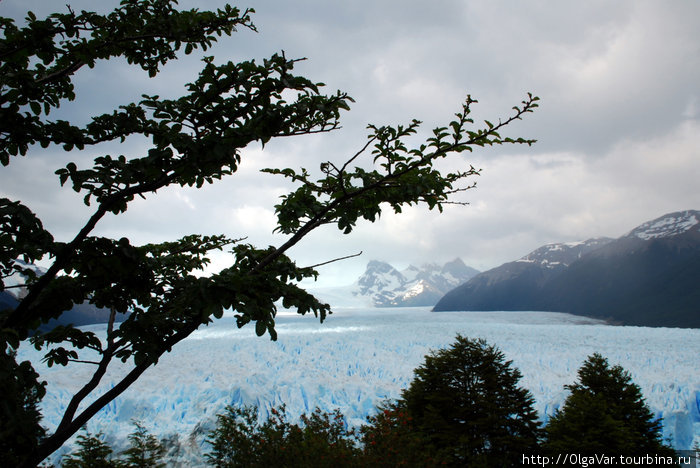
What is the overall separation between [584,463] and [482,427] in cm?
269

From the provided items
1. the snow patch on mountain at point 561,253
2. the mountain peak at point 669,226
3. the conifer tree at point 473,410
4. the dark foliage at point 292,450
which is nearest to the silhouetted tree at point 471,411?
the conifer tree at point 473,410

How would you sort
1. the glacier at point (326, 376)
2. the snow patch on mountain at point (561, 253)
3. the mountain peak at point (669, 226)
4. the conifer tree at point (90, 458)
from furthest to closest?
the snow patch on mountain at point (561, 253) → the mountain peak at point (669, 226) → the glacier at point (326, 376) → the conifer tree at point (90, 458)

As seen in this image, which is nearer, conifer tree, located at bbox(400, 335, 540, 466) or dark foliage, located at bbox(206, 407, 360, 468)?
dark foliage, located at bbox(206, 407, 360, 468)

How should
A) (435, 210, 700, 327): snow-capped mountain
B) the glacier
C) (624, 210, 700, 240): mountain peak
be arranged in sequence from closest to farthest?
the glacier, (435, 210, 700, 327): snow-capped mountain, (624, 210, 700, 240): mountain peak

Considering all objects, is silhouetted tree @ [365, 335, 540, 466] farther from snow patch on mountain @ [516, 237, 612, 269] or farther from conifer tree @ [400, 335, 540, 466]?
snow patch on mountain @ [516, 237, 612, 269]

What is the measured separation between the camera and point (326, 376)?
61.5 ft

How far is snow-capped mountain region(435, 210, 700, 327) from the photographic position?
83.8 meters

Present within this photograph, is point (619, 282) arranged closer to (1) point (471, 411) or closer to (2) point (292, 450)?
(1) point (471, 411)

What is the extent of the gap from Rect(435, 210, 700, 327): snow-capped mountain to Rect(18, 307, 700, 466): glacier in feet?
224

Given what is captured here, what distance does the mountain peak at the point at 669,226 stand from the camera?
110750mm

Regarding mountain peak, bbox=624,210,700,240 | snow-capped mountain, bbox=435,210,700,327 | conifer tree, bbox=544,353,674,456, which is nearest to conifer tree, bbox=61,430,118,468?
conifer tree, bbox=544,353,674,456

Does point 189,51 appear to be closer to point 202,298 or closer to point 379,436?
point 202,298

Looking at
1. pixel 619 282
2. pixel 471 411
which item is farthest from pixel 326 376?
pixel 619 282

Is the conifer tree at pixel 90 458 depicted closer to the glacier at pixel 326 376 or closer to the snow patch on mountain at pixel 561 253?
the glacier at pixel 326 376
